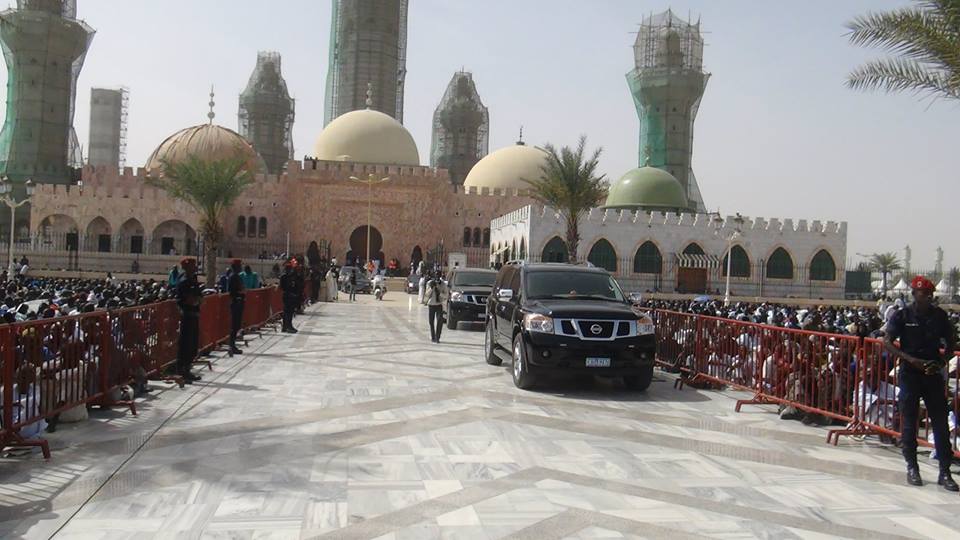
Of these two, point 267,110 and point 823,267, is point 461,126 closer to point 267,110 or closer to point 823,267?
point 267,110

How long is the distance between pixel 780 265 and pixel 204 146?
1443 inches

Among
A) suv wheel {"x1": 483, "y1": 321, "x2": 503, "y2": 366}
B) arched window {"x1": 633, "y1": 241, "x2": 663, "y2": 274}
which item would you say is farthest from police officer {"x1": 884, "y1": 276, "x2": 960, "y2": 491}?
arched window {"x1": 633, "y1": 241, "x2": 663, "y2": 274}

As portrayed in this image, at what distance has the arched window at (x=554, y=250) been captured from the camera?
42.2 m

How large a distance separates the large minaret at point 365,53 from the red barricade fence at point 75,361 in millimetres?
57226

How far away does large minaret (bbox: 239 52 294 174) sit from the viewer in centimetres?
7031

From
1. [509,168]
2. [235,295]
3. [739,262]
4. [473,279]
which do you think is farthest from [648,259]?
[235,295]

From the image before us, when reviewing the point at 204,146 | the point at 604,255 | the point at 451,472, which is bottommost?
the point at 451,472

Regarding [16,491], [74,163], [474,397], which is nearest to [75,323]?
[16,491]

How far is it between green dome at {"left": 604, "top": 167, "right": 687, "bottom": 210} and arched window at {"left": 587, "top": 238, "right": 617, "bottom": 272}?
19.6ft

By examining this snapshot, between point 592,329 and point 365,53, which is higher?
point 365,53

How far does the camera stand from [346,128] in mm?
55656

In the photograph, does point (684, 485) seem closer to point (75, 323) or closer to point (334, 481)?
point (334, 481)

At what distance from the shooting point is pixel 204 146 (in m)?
51.8

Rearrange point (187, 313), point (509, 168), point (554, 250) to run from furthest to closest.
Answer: point (509, 168) < point (554, 250) < point (187, 313)
